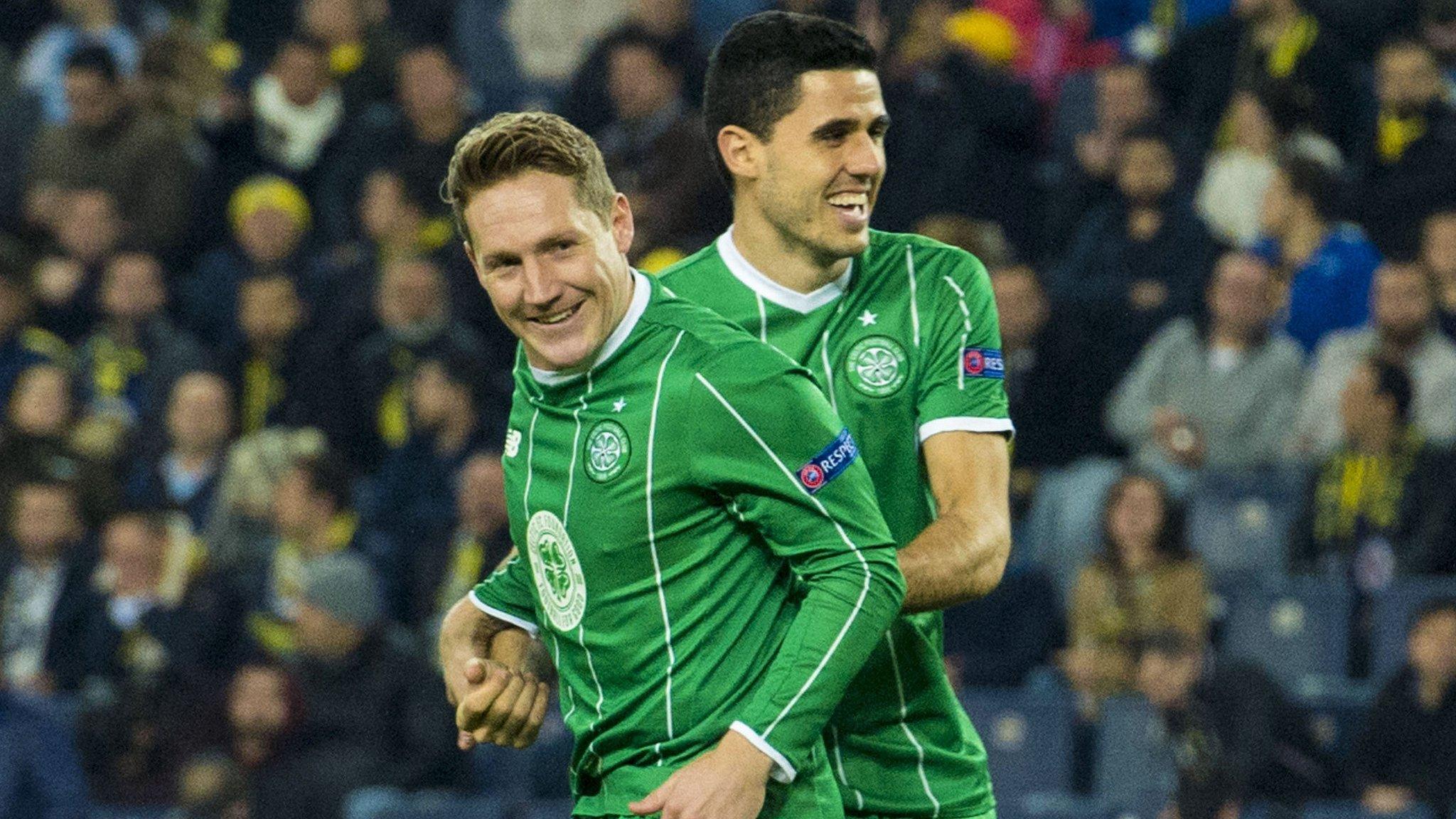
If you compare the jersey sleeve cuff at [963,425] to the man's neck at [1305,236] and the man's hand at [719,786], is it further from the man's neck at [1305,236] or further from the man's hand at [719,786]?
the man's neck at [1305,236]

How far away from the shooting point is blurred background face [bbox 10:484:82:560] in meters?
9.29

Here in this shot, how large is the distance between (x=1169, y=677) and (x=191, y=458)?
14.2 ft

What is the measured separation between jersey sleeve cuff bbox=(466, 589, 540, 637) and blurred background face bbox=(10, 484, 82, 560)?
6128mm

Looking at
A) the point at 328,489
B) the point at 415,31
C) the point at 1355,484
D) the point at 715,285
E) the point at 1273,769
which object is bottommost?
the point at 1273,769

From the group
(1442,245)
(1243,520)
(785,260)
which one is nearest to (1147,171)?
(1442,245)

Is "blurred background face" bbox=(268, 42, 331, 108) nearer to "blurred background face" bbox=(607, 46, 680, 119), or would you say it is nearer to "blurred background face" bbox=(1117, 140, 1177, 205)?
"blurred background face" bbox=(607, 46, 680, 119)

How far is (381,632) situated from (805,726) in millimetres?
5409

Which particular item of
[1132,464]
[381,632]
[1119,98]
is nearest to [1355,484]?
[1132,464]

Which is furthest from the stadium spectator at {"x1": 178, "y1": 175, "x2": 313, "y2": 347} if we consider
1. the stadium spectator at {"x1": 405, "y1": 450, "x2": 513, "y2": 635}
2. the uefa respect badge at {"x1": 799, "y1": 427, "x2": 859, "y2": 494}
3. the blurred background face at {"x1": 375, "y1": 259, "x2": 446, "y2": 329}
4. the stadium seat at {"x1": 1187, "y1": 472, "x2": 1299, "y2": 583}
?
the uefa respect badge at {"x1": 799, "y1": 427, "x2": 859, "y2": 494}

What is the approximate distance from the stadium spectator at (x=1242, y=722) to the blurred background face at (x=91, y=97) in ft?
20.2

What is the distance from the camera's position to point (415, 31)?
1188 cm

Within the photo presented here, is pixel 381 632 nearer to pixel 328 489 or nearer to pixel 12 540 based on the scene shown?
pixel 328 489

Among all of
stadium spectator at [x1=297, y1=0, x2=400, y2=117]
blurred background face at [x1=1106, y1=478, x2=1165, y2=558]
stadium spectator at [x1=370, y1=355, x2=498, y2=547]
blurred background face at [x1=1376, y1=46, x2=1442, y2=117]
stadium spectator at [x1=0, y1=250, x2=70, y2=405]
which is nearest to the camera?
blurred background face at [x1=1106, y1=478, x2=1165, y2=558]

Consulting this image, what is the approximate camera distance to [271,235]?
10.6m
